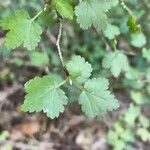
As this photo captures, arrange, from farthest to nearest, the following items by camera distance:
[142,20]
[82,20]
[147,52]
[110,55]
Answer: [142,20], [147,52], [110,55], [82,20]

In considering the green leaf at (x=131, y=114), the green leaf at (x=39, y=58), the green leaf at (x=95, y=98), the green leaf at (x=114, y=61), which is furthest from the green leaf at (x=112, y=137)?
the green leaf at (x=95, y=98)

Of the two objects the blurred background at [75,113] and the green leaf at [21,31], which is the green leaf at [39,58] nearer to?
the blurred background at [75,113]

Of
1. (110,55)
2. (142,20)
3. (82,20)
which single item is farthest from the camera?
(142,20)

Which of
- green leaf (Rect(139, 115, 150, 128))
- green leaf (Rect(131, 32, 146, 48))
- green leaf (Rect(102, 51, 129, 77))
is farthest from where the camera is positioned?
green leaf (Rect(139, 115, 150, 128))

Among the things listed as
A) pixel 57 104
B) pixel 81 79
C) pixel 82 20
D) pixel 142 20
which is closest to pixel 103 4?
pixel 82 20

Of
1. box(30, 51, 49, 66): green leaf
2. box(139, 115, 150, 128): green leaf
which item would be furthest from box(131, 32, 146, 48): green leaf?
box(139, 115, 150, 128): green leaf

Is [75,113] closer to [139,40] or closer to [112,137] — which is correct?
[112,137]

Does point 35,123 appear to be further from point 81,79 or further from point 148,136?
point 81,79

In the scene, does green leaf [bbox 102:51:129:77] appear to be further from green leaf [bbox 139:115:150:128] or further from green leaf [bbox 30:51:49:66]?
green leaf [bbox 139:115:150:128]
